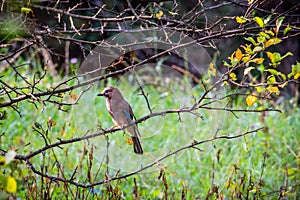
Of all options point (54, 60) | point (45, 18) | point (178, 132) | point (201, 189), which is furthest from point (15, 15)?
point (54, 60)

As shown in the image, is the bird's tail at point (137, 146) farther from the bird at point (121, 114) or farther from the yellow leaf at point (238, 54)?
the yellow leaf at point (238, 54)

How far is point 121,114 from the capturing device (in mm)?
2914

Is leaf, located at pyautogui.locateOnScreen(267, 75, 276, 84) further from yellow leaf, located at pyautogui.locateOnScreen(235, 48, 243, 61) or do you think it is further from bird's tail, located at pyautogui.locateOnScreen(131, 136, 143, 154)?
bird's tail, located at pyautogui.locateOnScreen(131, 136, 143, 154)

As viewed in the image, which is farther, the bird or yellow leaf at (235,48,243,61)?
the bird

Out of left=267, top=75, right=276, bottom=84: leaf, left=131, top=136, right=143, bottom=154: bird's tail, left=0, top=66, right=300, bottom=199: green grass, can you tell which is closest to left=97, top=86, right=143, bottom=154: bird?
left=131, top=136, right=143, bottom=154: bird's tail

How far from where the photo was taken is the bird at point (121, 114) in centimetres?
283

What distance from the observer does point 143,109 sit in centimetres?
518

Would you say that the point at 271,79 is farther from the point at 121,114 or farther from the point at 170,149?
the point at 170,149

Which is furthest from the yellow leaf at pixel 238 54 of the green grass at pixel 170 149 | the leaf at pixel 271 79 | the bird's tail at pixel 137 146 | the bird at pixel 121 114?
the green grass at pixel 170 149

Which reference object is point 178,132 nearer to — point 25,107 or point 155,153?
point 155,153

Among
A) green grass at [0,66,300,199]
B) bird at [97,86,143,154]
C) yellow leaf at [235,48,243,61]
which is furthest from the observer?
green grass at [0,66,300,199]

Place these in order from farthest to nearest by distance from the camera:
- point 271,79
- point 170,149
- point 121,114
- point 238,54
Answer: point 170,149, point 121,114, point 271,79, point 238,54

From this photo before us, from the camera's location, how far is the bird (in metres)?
2.83

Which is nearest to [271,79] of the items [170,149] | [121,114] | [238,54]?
[238,54]
